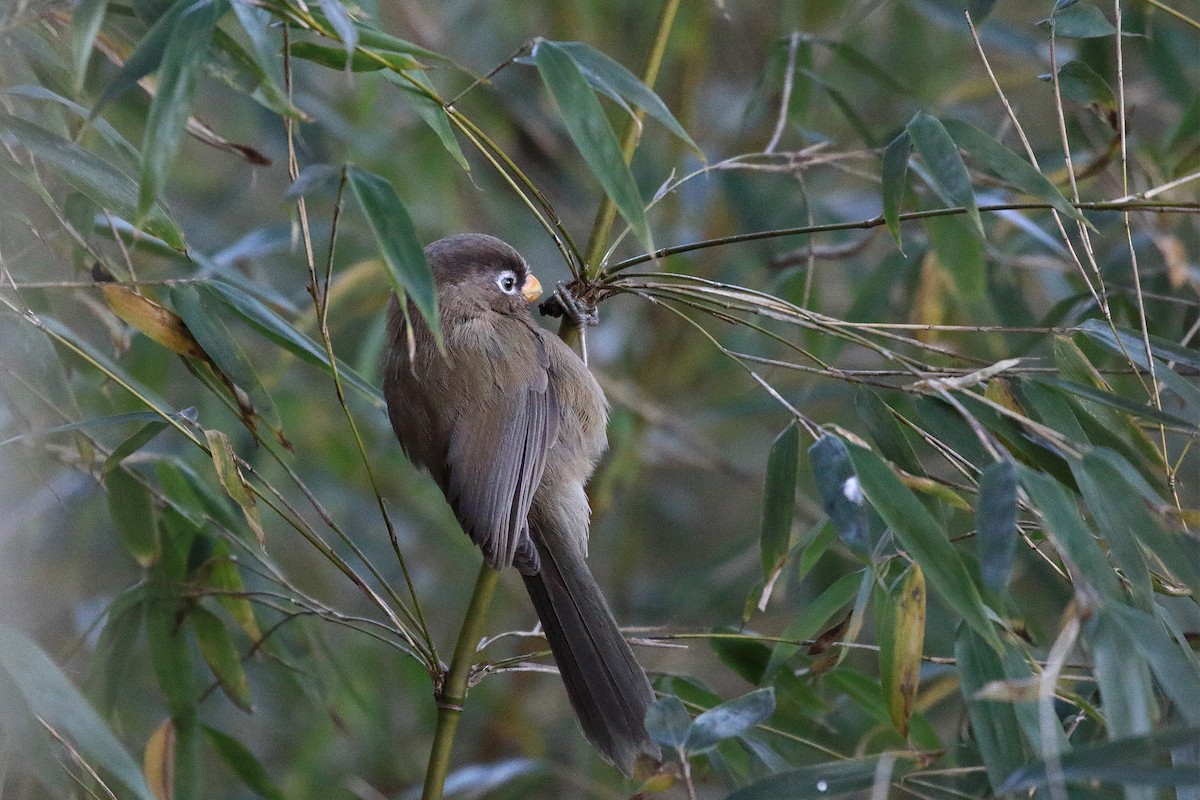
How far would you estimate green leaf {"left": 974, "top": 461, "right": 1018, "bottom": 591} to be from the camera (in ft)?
5.10

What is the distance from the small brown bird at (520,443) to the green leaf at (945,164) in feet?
3.40

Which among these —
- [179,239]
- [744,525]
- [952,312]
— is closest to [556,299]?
[179,239]

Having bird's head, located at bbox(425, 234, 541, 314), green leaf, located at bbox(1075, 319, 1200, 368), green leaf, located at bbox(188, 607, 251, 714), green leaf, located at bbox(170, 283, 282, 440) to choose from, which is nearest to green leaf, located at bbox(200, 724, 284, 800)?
green leaf, located at bbox(188, 607, 251, 714)

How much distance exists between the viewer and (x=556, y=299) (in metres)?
2.44

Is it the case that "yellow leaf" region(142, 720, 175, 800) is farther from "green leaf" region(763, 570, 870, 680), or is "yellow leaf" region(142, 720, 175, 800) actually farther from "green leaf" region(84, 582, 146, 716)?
"green leaf" region(763, 570, 870, 680)

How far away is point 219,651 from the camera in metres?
2.49

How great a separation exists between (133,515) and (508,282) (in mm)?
1062

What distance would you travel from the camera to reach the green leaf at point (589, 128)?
1771 mm

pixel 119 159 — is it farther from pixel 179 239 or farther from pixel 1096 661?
pixel 1096 661

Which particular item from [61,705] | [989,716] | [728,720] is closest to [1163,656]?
[989,716]

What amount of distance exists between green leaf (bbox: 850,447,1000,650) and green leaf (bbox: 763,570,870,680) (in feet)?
1.55

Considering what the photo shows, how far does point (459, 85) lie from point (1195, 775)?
13.8ft

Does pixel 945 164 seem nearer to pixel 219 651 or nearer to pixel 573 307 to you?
pixel 573 307

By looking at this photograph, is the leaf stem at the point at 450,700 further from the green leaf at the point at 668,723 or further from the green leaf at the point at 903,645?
the green leaf at the point at 903,645
